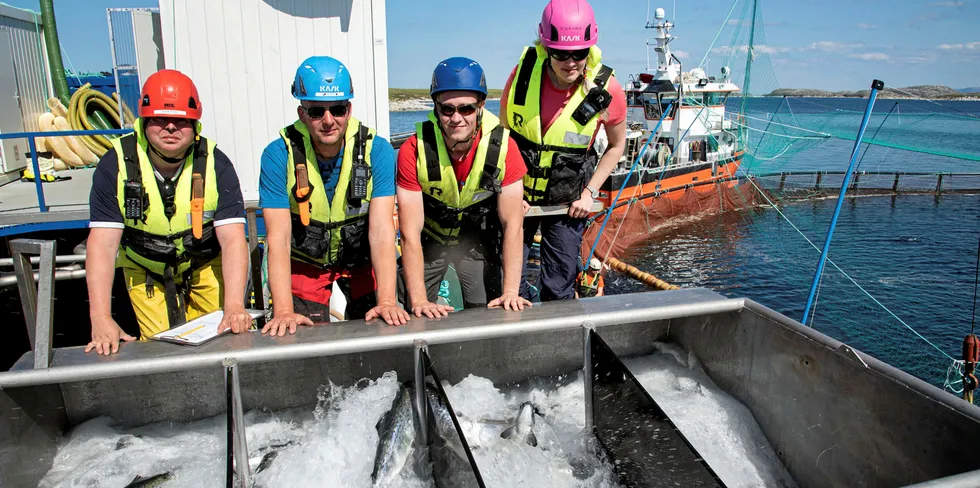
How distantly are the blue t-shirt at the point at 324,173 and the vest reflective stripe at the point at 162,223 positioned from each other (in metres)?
0.38

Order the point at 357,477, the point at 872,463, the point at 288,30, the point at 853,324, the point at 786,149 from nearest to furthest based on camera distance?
the point at 872,463 < the point at 357,477 < the point at 288,30 < the point at 853,324 < the point at 786,149

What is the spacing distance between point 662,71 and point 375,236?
24889mm

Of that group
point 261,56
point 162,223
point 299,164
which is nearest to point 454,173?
point 299,164

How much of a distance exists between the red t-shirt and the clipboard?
1.19 meters

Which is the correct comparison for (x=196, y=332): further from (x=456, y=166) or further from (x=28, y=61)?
(x=28, y=61)

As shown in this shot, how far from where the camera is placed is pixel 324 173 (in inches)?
143

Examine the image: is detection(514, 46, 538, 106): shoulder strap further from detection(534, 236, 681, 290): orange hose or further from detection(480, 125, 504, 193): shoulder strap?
detection(534, 236, 681, 290): orange hose

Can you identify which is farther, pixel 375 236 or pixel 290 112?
pixel 290 112

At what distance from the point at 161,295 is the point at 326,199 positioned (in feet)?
4.22

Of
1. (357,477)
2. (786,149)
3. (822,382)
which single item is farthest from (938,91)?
(357,477)

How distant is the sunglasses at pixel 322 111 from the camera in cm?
334

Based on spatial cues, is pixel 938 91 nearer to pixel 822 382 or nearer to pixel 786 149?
pixel 786 149

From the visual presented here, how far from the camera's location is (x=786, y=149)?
598 inches

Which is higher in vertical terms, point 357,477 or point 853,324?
point 357,477
